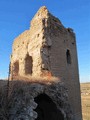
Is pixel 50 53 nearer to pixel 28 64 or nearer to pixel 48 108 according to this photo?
pixel 28 64

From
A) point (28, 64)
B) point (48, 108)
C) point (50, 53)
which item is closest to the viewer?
point (48, 108)

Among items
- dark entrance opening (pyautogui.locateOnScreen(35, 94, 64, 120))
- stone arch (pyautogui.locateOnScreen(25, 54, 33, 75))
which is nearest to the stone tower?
stone arch (pyautogui.locateOnScreen(25, 54, 33, 75))

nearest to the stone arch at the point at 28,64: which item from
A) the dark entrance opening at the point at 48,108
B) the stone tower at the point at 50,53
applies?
the stone tower at the point at 50,53

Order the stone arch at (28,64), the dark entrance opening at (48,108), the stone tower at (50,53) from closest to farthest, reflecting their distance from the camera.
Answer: the dark entrance opening at (48,108), the stone tower at (50,53), the stone arch at (28,64)

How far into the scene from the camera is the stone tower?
41.3 ft

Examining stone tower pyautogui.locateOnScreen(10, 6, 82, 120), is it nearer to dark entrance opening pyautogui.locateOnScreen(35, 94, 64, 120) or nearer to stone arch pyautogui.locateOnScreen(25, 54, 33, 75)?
stone arch pyautogui.locateOnScreen(25, 54, 33, 75)

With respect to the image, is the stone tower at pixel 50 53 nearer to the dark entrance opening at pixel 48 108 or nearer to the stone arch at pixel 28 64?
the stone arch at pixel 28 64

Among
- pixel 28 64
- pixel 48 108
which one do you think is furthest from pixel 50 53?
pixel 48 108

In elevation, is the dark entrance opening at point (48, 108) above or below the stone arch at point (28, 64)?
below

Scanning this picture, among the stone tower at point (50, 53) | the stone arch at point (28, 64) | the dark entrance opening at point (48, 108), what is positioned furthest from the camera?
the stone arch at point (28, 64)

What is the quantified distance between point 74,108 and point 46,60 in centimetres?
342

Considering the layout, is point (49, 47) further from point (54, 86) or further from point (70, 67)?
point (54, 86)

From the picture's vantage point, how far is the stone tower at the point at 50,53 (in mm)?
12602

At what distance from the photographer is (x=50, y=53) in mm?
12688
